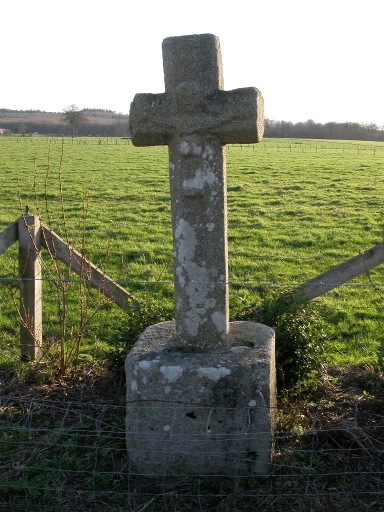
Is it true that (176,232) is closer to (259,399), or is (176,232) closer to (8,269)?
(259,399)

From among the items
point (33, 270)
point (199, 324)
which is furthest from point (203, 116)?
point (33, 270)

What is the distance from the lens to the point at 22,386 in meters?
5.40

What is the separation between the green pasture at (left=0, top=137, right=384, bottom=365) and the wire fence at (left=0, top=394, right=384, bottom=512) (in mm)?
1174

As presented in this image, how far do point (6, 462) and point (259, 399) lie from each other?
1945mm

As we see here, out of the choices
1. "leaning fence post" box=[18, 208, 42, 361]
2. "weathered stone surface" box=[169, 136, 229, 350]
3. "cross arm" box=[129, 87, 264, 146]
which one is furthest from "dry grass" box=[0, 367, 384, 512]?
"cross arm" box=[129, 87, 264, 146]

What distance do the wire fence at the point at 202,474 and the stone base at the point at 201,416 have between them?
4 cm

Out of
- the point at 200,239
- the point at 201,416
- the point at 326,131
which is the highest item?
the point at 326,131

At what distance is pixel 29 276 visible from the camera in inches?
236

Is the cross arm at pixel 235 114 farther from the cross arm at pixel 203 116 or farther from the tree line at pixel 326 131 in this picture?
the tree line at pixel 326 131

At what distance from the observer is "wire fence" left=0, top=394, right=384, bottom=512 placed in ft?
12.3

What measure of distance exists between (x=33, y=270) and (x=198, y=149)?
274cm

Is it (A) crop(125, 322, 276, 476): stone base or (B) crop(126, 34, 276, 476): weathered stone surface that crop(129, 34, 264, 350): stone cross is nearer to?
(B) crop(126, 34, 276, 476): weathered stone surface

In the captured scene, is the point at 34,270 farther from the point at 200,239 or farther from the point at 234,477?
the point at 234,477

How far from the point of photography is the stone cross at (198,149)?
399 cm
